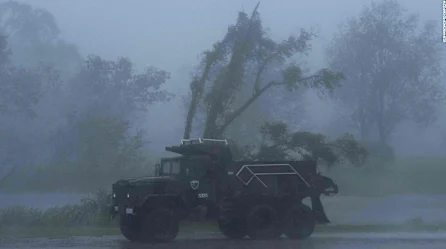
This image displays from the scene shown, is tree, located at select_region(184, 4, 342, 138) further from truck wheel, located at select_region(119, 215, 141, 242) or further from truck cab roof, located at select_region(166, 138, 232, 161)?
truck wheel, located at select_region(119, 215, 141, 242)

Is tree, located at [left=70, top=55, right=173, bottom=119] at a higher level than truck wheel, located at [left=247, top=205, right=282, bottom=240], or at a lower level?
higher

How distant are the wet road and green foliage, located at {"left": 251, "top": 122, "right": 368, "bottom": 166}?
5.63 metres

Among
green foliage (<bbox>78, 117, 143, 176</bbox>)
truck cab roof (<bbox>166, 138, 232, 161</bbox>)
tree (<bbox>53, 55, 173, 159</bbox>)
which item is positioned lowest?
truck cab roof (<bbox>166, 138, 232, 161</bbox>)

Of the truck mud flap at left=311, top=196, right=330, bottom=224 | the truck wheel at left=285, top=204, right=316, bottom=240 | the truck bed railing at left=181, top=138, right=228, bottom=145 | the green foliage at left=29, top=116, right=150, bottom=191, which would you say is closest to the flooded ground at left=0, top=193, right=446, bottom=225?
the green foliage at left=29, top=116, right=150, bottom=191

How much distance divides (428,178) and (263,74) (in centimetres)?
1893

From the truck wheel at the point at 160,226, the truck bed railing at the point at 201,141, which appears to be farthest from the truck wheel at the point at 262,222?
the truck bed railing at the point at 201,141

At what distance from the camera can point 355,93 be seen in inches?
1866

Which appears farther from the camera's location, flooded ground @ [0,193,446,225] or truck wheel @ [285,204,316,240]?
flooded ground @ [0,193,446,225]

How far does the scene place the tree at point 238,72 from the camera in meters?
26.3

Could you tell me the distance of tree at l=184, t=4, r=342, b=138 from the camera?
26297 mm

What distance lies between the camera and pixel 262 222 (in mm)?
18312

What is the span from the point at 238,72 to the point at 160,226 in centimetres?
1042

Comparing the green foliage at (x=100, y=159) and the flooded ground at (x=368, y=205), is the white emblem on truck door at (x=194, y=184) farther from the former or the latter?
the green foliage at (x=100, y=159)

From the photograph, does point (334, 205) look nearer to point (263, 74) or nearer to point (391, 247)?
point (263, 74)
